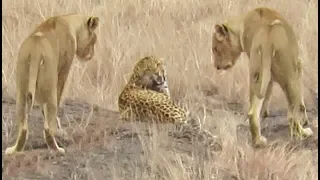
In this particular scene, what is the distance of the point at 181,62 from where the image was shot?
10.0 ft

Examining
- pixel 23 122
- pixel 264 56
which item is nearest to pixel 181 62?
pixel 264 56

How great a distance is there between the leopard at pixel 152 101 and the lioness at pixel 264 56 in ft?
0.56

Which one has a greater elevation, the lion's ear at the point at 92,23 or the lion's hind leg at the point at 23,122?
the lion's ear at the point at 92,23

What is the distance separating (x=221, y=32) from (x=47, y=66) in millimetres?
490

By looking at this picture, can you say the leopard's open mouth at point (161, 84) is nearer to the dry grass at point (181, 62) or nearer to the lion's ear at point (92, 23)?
the dry grass at point (181, 62)

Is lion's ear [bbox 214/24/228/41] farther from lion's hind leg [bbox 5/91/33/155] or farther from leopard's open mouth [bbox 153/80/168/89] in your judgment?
lion's hind leg [bbox 5/91/33/155]

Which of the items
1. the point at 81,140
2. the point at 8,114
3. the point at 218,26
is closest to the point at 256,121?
the point at 218,26

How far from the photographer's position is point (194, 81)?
10.0 ft

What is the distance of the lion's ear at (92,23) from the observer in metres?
3.04

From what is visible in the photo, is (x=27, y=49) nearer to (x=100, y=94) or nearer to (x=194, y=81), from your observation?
(x=100, y=94)

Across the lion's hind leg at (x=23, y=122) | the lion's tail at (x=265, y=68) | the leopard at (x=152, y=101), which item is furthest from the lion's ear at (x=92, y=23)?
the lion's tail at (x=265, y=68)

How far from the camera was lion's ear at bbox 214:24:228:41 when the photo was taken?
305 cm

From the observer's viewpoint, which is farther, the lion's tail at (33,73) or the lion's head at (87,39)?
the lion's head at (87,39)

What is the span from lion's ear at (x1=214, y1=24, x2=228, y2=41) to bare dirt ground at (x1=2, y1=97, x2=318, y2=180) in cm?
25
